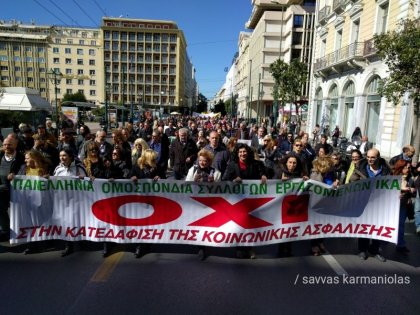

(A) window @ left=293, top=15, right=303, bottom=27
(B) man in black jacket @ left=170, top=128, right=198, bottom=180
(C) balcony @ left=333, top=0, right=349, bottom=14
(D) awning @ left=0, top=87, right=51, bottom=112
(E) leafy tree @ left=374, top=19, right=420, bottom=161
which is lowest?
(B) man in black jacket @ left=170, top=128, right=198, bottom=180

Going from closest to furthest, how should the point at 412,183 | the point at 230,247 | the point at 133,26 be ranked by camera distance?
the point at 230,247, the point at 412,183, the point at 133,26

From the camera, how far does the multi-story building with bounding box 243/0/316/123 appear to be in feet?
176

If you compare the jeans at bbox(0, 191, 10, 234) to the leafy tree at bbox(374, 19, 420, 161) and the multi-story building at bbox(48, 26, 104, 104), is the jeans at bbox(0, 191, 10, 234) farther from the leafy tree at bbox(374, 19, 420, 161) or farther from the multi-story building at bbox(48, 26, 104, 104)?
the multi-story building at bbox(48, 26, 104, 104)

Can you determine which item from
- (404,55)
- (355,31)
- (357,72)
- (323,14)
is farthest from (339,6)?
(404,55)

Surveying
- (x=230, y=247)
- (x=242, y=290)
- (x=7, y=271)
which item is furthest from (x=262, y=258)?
(x=7, y=271)

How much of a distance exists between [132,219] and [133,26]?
4007 inches

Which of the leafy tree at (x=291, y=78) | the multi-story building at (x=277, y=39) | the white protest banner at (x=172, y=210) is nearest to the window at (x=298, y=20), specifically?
the multi-story building at (x=277, y=39)

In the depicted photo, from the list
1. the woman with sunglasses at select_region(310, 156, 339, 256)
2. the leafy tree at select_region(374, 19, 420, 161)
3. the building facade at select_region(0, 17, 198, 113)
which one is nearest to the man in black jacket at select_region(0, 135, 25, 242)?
the woman with sunglasses at select_region(310, 156, 339, 256)

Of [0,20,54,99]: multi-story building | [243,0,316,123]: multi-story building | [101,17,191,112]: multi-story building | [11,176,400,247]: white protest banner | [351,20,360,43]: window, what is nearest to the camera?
[11,176,400,247]: white protest banner

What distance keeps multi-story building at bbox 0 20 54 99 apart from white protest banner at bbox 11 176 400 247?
103540 mm

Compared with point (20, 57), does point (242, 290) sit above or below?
below

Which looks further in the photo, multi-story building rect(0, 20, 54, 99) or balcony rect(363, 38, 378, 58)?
multi-story building rect(0, 20, 54, 99)

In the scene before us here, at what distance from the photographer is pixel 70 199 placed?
14.7 ft

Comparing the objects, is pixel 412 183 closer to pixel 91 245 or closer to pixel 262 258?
pixel 262 258
